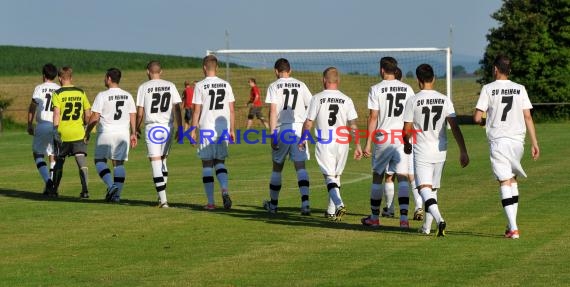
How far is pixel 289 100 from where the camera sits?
18.9 meters

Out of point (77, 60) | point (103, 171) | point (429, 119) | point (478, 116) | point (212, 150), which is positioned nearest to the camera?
point (478, 116)

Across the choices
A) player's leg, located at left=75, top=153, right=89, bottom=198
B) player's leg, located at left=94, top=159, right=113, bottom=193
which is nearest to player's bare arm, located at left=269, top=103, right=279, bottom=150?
player's leg, located at left=94, top=159, right=113, bottom=193

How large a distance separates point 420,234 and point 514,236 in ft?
4.08

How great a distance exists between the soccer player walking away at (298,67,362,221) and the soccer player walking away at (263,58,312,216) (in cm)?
102

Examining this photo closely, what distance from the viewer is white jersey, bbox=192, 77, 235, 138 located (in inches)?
759

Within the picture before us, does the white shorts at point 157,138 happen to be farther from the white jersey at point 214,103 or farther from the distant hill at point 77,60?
the distant hill at point 77,60

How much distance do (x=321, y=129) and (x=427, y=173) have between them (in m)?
2.55

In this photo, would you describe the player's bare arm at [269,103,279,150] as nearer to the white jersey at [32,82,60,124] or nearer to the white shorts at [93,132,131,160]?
the white shorts at [93,132,131,160]

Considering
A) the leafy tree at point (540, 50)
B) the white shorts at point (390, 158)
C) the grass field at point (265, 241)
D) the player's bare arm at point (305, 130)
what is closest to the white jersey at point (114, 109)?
the grass field at point (265, 241)

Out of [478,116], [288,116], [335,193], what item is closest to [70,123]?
[288,116]

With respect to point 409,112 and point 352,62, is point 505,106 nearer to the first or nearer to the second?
point 409,112

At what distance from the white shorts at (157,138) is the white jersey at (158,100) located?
8 cm

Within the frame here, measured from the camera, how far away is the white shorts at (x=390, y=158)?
56.8ft

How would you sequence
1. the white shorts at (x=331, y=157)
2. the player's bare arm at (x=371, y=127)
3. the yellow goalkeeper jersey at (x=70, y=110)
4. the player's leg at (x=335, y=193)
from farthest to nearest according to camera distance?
the yellow goalkeeper jersey at (x=70, y=110), the white shorts at (x=331, y=157), the player's leg at (x=335, y=193), the player's bare arm at (x=371, y=127)
